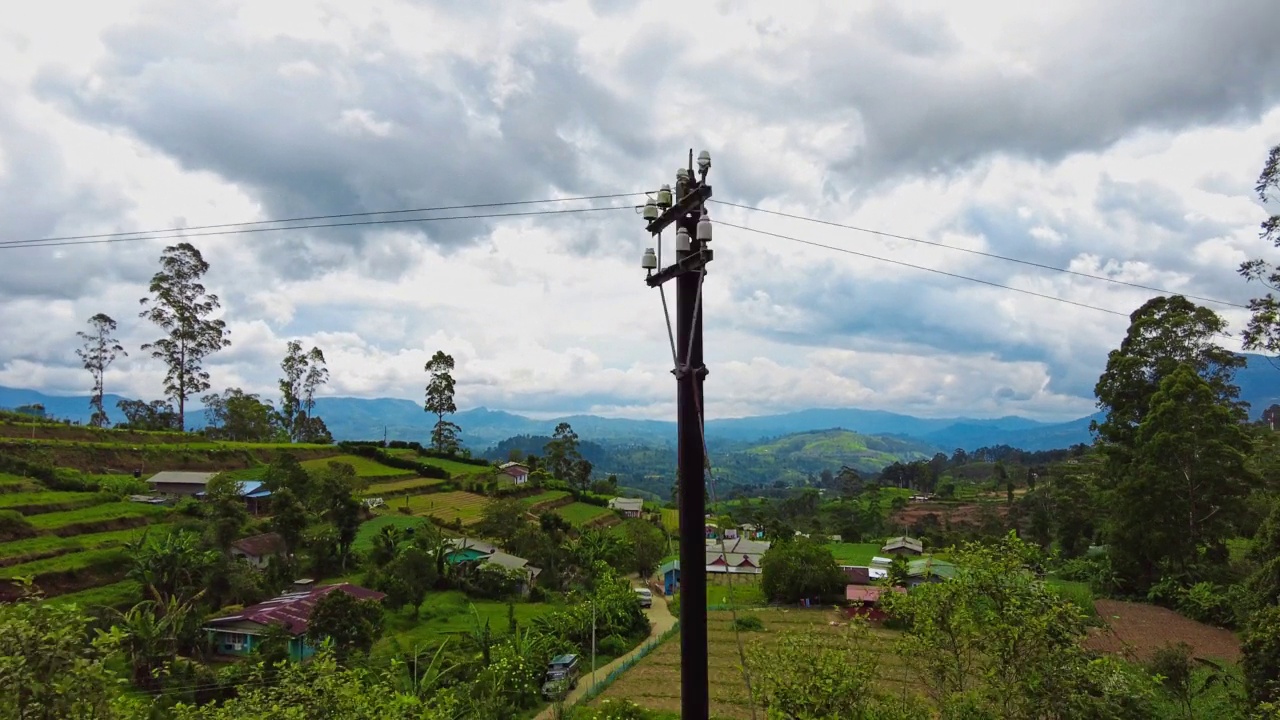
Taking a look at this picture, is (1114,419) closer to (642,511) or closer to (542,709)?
(542,709)

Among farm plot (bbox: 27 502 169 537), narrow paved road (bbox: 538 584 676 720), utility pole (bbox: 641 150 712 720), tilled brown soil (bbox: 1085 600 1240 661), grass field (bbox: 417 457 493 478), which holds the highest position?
utility pole (bbox: 641 150 712 720)

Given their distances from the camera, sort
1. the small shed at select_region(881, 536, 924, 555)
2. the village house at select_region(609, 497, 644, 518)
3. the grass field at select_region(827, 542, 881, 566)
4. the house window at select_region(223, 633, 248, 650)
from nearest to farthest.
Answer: the house window at select_region(223, 633, 248, 650)
the grass field at select_region(827, 542, 881, 566)
the small shed at select_region(881, 536, 924, 555)
the village house at select_region(609, 497, 644, 518)

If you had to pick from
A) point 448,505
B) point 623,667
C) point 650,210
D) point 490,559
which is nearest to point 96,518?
point 490,559

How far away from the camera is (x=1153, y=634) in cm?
2295

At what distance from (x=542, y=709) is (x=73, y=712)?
51.8 feet

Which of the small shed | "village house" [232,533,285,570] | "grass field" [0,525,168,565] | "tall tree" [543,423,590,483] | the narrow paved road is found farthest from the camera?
"tall tree" [543,423,590,483]

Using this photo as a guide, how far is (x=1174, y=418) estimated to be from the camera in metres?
26.2

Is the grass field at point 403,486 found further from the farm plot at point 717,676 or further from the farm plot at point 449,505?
the farm plot at point 717,676

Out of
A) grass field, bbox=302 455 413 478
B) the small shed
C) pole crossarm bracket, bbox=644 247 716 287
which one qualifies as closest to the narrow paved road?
pole crossarm bracket, bbox=644 247 716 287

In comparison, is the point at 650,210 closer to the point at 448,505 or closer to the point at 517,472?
the point at 448,505

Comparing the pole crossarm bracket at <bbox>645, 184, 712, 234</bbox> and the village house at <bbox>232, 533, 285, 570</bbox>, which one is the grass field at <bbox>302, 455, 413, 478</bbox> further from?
the pole crossarm bracket at <bbox>645, 184, 712, 234</bbox>

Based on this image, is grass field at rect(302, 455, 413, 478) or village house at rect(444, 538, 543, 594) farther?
grass field at rect(302, 455, 413, 478)

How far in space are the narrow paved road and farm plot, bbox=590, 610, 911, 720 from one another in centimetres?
88

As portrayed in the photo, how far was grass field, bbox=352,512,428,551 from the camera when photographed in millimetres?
34316
